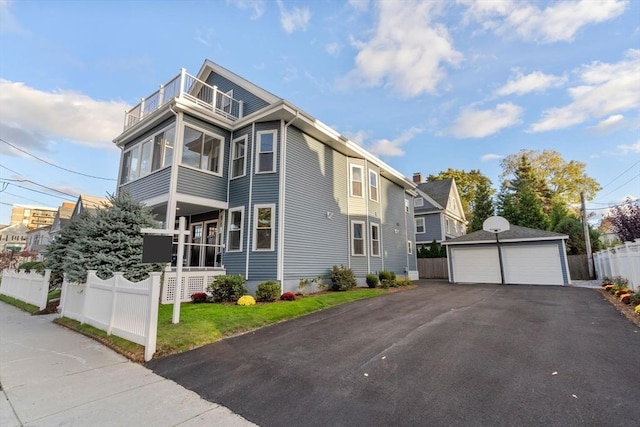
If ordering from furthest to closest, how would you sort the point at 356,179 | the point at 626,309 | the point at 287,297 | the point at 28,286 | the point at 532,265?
the point at 532,265 → the point at 356,179 → the point at 28,286 → the point at 287,297 → the point at 626,309

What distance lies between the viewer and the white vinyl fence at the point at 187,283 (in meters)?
9.75

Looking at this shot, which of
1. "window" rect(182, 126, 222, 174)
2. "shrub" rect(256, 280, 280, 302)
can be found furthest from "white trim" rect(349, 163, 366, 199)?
"shrub" rect(256, 280, 280, 302)

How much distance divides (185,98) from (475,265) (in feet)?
60.6

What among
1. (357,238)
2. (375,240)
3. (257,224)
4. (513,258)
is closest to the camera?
(257,224)

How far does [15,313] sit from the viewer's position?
10594 mm

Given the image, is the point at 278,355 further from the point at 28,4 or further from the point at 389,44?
the point at 28,4

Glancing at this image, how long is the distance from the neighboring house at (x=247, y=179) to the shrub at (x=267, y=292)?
2.32ft

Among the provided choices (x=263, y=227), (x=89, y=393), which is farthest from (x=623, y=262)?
(x=89, y=393)

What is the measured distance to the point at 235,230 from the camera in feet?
38.4

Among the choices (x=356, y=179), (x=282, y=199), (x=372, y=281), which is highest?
(x=356, y=179)

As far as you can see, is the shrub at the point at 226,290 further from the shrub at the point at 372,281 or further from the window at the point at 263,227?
the shrub at the point at 372,281

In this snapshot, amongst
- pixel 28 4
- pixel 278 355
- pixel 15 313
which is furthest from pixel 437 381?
pixel 28 4

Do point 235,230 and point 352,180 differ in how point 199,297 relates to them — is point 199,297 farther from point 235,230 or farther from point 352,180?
point 352,180

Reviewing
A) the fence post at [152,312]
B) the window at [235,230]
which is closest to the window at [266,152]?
the window at [235,230]
